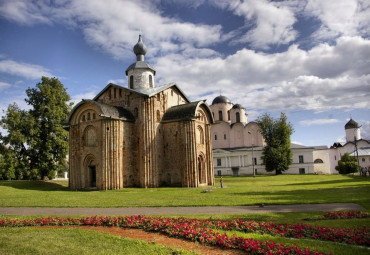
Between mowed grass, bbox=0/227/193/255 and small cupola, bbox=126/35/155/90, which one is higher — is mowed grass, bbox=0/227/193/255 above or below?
below

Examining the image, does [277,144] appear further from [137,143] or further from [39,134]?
[39,134]

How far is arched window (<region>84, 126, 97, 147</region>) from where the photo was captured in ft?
97.7

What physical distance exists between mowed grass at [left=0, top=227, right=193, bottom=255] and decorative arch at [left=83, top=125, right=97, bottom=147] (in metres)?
20.7

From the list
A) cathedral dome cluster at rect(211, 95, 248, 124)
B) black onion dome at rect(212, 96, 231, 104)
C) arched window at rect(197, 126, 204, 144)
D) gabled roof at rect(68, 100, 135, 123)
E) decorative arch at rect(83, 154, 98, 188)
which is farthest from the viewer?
black onion dome at rect(212, 96, 231, 104)

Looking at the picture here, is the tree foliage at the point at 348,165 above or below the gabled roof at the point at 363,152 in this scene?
below

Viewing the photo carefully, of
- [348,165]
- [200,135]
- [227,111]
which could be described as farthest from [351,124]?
[200,135]

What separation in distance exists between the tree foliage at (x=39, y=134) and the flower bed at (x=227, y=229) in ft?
85.7

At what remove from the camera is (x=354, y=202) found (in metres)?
14.7

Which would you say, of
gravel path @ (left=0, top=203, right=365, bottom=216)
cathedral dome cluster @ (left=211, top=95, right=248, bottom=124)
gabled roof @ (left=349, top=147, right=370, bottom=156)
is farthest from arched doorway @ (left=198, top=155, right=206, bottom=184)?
gabled roof @ (left=349, top=147, right=370, bottom=156)

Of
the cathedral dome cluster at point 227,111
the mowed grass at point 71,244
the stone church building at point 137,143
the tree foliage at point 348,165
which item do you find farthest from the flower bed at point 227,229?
the cathedral dome cluster at point 227,111

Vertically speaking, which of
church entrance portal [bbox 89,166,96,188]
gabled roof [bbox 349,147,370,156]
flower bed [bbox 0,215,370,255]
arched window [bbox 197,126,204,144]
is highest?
arched window [bbox 197,126,204,144]

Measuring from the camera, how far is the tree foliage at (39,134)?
3375 centimetres

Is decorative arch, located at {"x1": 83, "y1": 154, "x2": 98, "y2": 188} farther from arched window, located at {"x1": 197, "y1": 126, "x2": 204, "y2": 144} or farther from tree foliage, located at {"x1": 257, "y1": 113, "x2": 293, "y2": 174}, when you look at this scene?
tree foliage, located at {"x1": 257, "y1": 113, "x2": 293, "y2": 174}

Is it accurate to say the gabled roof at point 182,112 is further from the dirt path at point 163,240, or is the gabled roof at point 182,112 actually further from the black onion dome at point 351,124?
the black onion dome at point 351,124
